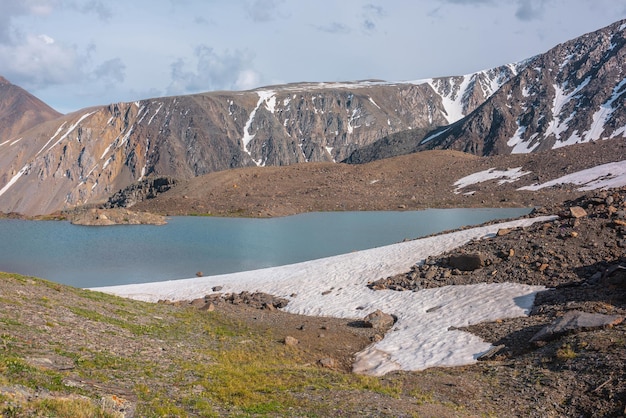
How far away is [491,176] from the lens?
83688mm

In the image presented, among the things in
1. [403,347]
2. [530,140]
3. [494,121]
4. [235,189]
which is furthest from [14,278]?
[494,121]

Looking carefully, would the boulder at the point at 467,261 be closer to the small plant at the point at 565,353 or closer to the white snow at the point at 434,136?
the small plant at the point at 565,353

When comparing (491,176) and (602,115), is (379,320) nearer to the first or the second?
(491,176)

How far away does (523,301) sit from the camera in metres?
22.6

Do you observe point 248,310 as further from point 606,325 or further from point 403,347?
point 606,325

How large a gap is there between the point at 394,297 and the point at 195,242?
31061mm

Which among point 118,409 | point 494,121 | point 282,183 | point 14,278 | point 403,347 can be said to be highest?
point 494,121

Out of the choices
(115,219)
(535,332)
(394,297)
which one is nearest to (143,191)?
(115,219)

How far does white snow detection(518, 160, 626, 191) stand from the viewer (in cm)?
6438

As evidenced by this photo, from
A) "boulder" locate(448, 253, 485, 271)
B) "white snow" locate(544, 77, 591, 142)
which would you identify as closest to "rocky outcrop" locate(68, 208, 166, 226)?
"boulder" locate(448, 253, 485, 271)

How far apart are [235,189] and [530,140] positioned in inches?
3347

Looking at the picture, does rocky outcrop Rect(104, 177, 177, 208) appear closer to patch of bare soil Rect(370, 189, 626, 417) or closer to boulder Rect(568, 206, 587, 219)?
patch of bare soil Rect(370, 189, 626, 417)

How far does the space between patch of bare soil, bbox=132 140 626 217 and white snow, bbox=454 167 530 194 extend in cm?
102

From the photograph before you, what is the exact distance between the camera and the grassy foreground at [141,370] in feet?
35.2
